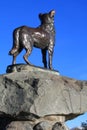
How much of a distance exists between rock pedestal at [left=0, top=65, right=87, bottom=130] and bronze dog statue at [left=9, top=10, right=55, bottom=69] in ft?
1.74

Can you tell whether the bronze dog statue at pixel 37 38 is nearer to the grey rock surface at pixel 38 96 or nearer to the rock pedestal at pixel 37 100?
the rock pedestal at pixel 37 100

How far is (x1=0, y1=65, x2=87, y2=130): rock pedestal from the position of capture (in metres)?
8.90

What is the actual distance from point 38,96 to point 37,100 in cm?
9

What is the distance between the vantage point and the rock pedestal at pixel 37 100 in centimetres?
890

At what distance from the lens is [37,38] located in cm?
1005

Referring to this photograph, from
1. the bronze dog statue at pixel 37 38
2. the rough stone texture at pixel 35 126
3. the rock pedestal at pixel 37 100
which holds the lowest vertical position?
the rough stone texture at pixel 35 126

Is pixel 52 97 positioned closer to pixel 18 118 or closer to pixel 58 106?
pixel 58 106

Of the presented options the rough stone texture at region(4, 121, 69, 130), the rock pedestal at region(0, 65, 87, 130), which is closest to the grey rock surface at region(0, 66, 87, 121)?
the rock pedestal at region(0, 65, 87, 130)

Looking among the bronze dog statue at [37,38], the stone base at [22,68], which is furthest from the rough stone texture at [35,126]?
the bronze dog statue at [37,38]

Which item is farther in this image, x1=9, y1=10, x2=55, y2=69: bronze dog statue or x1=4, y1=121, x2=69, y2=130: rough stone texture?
x1=9, y1=10, x2=55, y2=69: bronze dog statue

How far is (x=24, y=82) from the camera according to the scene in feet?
29.7

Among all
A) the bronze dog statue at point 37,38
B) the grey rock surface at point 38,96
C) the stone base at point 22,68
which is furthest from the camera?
the bronze dog statue at point 37,38

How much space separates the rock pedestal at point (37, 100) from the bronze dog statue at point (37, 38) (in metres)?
0.53

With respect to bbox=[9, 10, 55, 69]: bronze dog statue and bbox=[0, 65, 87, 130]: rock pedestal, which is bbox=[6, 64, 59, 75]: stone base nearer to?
bbox=[0, 65, 87, 130]: rock pedestal
